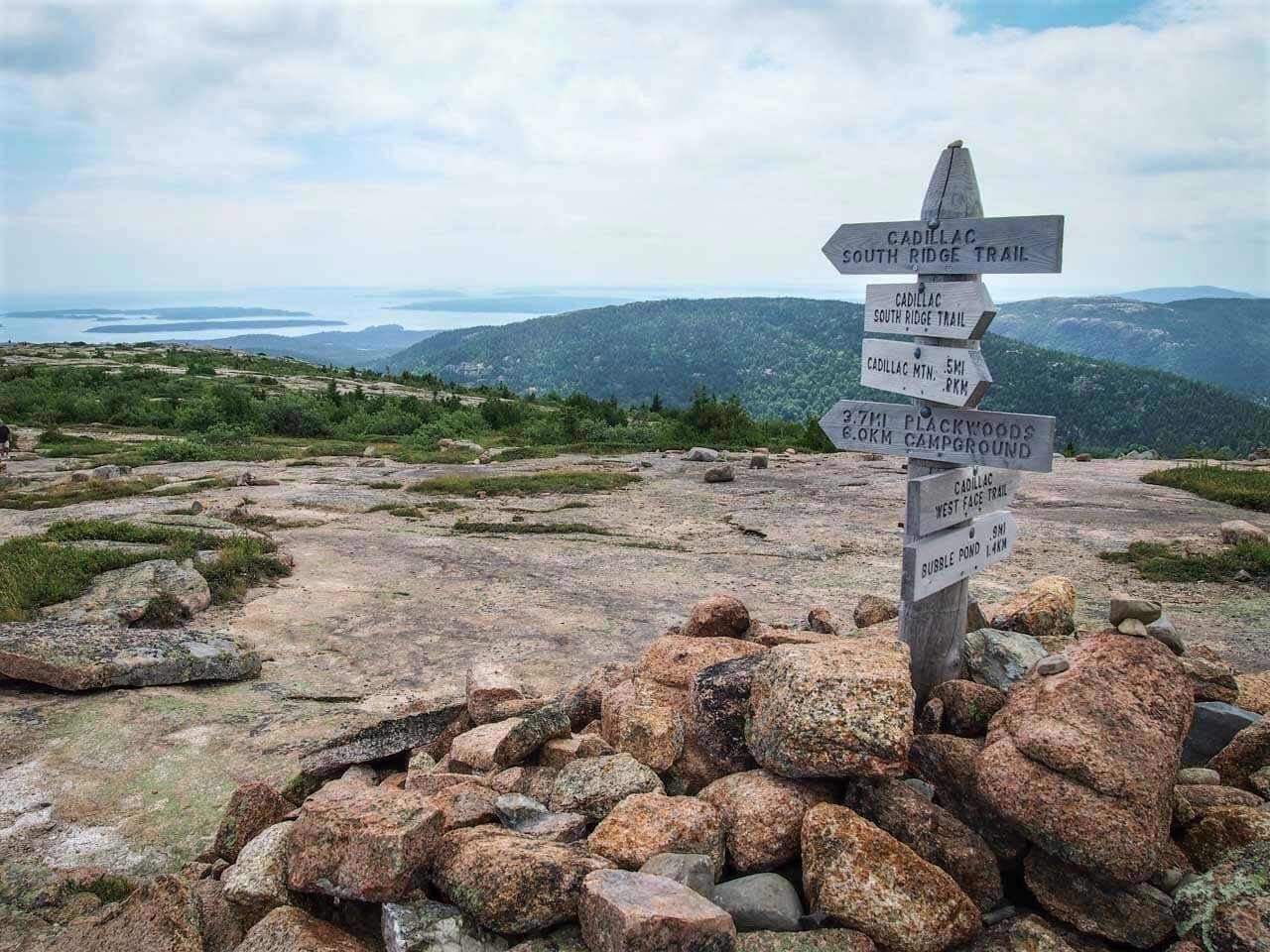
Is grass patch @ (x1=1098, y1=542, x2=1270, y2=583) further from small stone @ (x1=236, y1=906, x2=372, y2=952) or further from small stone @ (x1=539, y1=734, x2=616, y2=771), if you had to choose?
small stone @ (x1=236, y1=906, x2=372, y2=952)

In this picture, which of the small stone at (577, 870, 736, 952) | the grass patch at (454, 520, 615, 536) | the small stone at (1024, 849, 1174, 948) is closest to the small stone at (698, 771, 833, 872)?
the small stone at (577, 870, 736, 952)

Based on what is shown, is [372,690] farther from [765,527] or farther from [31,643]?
[765,527]

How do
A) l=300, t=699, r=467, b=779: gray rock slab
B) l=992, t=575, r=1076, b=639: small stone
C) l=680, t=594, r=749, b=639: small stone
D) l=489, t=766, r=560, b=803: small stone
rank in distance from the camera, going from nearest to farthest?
l=489, t=766, r=560, b=803: small stone → l=300, t=699, r=467, b=779: gray rock slab → l=680, t=594, r=749, b=639: small stone → l=992, t=575, r=1076, b=639: small stone

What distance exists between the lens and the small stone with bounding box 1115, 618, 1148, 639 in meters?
4.71

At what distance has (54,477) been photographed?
19.1 meters

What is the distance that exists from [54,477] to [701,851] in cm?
2059

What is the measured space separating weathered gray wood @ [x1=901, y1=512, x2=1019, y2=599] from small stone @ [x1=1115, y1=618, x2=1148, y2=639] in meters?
0.73

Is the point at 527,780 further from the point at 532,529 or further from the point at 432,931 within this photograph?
the point at 532,529

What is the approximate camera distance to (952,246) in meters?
4.37

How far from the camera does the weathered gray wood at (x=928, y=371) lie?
170 inches

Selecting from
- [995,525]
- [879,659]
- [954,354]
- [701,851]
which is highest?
[954,354]

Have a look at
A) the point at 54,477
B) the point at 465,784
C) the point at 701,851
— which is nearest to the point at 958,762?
the point at 701,851

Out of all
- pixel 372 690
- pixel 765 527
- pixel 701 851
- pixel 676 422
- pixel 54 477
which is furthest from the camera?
pixel 676 422

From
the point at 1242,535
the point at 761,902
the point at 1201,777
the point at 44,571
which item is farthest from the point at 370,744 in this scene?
the point at 1242,535
